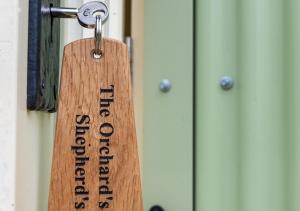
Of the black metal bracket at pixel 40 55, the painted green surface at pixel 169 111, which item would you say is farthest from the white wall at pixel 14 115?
the painted green surface at pixel 169 111

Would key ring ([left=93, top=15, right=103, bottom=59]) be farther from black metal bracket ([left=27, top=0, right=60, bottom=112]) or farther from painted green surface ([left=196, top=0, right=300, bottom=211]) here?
painted green surface ([left=196, top=0, right=300, bottom=211])

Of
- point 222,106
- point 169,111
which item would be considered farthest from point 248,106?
point 169,111

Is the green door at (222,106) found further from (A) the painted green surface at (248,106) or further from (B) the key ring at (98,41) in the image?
(B) the key ring at (98,41)

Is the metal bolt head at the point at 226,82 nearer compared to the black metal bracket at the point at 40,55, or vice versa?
the black metal bracket at the point at 40,55

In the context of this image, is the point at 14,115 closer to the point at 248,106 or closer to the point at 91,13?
the point at 91,13

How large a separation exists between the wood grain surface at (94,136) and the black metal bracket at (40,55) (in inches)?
1.5

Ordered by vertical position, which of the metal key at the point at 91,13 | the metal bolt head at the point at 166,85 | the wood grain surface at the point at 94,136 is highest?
the metal key at the point at 91,13

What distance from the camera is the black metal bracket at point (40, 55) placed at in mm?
605

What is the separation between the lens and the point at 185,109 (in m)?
1.26

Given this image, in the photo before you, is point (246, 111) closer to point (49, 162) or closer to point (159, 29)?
point (159, 29)

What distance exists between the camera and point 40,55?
62 centimetres

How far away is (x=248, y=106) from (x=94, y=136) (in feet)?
2.31

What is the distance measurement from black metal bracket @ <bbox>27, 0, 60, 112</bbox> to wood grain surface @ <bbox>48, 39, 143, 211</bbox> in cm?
4

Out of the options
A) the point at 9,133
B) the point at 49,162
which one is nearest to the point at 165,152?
the point at 49,162
